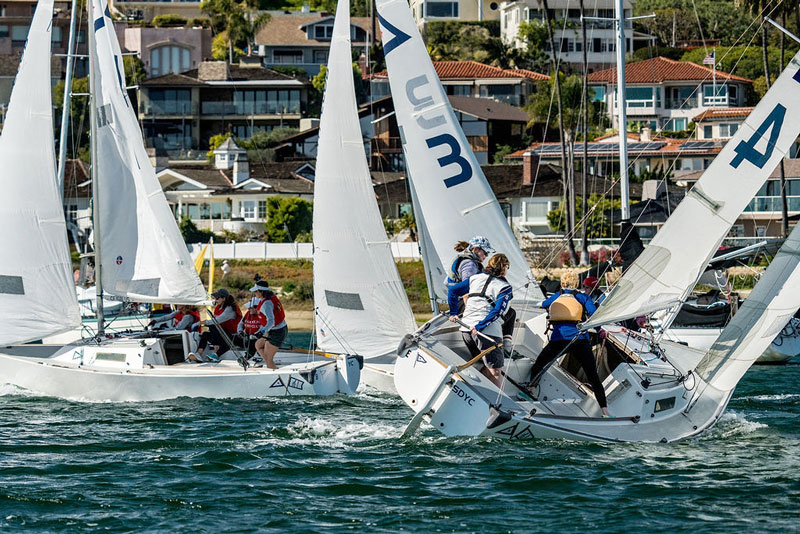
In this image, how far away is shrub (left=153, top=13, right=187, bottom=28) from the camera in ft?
319

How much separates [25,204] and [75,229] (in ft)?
116

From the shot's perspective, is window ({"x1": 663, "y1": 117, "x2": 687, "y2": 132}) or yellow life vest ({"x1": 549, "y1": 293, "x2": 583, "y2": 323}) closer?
yellow life vest ({"x1": 549, "y1": 293, "x2": 583, "y2": 323})

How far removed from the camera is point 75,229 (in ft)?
180

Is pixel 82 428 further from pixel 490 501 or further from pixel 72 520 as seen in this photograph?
pixel 490 501

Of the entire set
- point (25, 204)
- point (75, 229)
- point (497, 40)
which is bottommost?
point (75, 229)

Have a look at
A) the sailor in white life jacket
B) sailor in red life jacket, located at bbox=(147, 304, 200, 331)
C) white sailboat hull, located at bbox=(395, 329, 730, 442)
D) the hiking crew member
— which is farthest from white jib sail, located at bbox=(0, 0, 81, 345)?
the sailor in white life jacket

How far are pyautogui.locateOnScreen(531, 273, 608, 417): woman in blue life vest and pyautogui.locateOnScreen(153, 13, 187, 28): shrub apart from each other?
8684cm

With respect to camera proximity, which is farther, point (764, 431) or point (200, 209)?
point (200, 209)

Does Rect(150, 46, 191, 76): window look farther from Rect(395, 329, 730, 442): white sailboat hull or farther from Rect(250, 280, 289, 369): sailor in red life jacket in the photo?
Rect(395, 329, 730, 442): white sailboat hull

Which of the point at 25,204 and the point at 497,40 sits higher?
the point at 497,40

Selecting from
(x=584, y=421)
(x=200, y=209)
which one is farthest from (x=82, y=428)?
(x=200, y=209)

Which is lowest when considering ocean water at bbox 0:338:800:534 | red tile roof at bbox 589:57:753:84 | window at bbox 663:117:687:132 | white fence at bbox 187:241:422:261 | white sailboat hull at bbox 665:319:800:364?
white fence at bbox 187:241:422:261

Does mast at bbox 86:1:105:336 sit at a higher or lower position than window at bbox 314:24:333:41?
lower

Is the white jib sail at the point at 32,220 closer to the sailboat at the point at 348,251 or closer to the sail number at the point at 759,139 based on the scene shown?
the sailboat at the point at 348,251
